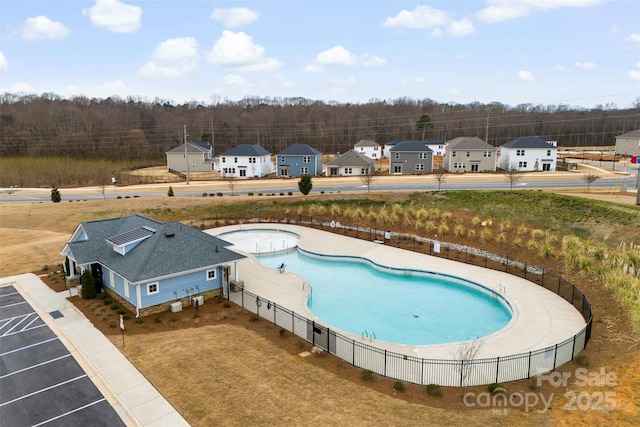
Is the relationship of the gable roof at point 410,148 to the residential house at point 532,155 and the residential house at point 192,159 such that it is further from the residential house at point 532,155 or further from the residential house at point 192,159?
the residential house at point 192,159

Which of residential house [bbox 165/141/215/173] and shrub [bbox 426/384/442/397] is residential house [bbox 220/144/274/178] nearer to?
residential house [bbox 165/141/215/173]


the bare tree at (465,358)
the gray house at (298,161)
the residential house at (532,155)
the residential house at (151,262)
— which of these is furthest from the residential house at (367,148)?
the bare tree at (465,358)

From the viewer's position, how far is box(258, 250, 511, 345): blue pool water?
2106cm

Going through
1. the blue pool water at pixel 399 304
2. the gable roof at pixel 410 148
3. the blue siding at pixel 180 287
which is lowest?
the blue pool water at pixel 399 304

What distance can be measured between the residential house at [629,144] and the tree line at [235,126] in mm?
27594

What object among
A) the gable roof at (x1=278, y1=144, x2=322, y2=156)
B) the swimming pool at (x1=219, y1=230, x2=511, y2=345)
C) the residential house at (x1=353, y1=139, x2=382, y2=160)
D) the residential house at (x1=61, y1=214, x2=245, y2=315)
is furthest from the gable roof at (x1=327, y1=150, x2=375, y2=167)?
the residential house at (x1=61, y1=214, x2=245, y2=315)

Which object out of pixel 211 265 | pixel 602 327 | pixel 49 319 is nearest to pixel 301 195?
pixel 211 265

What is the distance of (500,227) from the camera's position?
34750mm

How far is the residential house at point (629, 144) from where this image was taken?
84300 millimetres

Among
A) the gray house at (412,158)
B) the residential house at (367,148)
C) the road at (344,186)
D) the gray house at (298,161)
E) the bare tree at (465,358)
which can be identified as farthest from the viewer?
the residential house at (367,148)

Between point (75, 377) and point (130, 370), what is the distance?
75.7 inches

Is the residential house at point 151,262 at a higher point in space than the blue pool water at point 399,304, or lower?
higher

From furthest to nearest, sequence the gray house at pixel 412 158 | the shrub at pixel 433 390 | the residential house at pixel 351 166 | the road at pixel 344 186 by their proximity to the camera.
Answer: the residential house at pixel 351 166, the gray house at pixel 412 158, the road at pixel 344 186, the shrub at pixel 433 390

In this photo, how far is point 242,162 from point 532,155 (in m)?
49.4
